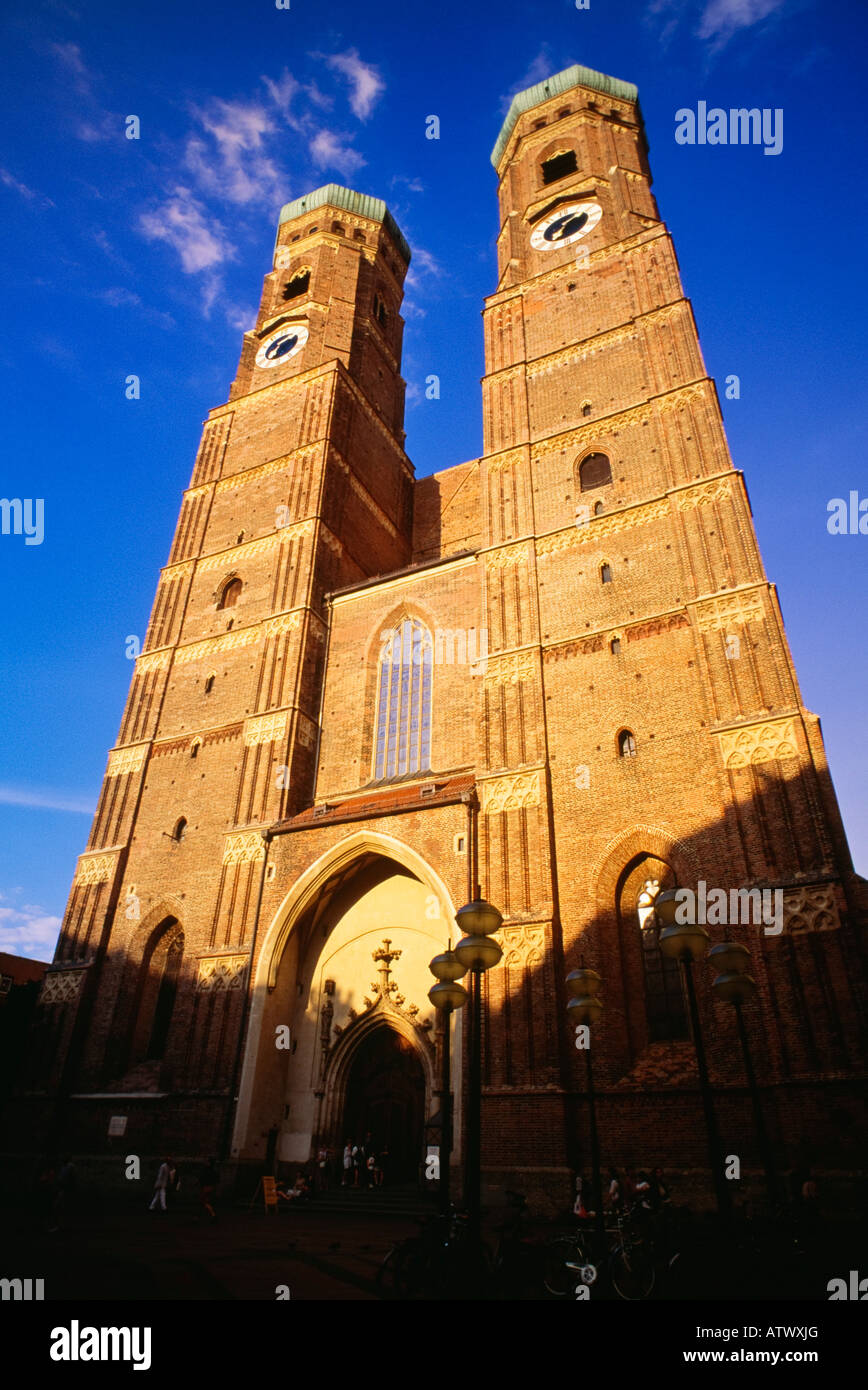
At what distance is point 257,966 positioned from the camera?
18.4m

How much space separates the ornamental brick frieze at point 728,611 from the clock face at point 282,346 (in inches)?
894

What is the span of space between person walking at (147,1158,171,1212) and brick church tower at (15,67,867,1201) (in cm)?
107

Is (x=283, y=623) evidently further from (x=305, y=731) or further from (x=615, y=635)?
(x=615, y=635)

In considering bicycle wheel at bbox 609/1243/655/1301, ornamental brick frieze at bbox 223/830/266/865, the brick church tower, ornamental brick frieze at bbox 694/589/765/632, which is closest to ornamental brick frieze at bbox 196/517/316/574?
the brick church tower

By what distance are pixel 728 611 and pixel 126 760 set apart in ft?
57.9

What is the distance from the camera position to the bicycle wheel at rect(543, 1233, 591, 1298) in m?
8.10

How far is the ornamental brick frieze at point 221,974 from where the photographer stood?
729 inches

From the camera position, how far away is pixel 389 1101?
18.1 m

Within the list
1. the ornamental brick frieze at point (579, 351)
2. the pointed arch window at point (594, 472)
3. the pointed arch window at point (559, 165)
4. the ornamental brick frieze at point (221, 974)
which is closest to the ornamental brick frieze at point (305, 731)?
the ornamental brick frieze at point (221, 974)

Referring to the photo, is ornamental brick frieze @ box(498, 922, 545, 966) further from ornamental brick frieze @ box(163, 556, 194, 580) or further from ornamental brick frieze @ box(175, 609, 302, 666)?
ornamental brick frieze @ box(163, 556, 194, 580)

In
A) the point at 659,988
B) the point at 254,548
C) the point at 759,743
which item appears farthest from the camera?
the point at 254,548

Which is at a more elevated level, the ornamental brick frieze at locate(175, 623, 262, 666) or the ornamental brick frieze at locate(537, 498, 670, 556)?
the ornamental brick frieze at locate(175, 623, 262, 666)

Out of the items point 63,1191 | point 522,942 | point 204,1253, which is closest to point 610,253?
point 522,942
